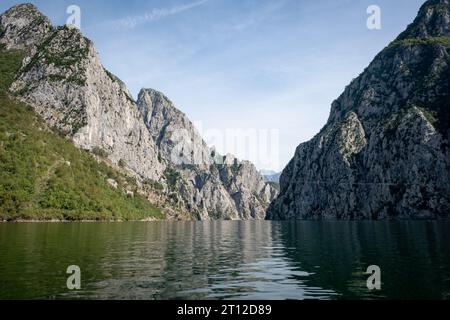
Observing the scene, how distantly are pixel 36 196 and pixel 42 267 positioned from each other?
562ft

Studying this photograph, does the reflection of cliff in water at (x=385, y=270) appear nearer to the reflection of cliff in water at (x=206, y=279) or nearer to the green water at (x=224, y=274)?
the green water at (x=224, y=274)

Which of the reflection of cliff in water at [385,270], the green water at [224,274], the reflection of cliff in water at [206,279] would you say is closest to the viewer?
the green water at [224,274]

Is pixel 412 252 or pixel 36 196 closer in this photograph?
pixel 412 252

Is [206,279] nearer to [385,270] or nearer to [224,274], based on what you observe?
[224,274]

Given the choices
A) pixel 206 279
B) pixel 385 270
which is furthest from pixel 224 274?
pixel 385 270

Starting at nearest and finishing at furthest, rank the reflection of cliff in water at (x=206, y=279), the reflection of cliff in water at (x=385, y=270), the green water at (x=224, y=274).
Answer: the green water at (x=224, y=274) → the reflection of cliff in water at (x=385, y=270) → the reflection of cliff in water at (x=206, y=279)

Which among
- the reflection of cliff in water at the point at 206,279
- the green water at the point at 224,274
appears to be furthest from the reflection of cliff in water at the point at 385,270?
the reflection of cliff in water at the point at 206,279

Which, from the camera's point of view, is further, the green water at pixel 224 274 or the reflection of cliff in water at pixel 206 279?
the reflection of cliff in water at pixel 206 279

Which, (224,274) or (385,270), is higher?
(385,270)
